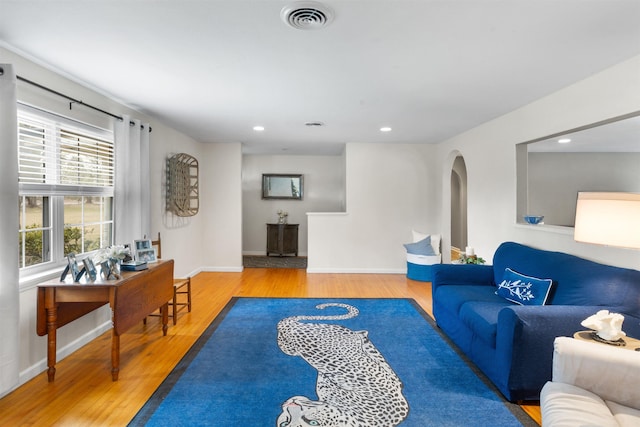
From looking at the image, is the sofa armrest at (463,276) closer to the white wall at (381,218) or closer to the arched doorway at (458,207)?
the white wall at (381,218)

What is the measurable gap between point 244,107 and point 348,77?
52.3 inches

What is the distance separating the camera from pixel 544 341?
1.98 metres

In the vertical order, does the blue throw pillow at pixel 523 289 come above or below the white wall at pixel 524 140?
below

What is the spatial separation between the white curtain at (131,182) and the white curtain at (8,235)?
3.67 feet

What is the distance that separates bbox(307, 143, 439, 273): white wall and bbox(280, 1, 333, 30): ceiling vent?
4010 mm

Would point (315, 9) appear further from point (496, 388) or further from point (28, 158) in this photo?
point (496, 388)

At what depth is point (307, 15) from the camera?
5.68 ft

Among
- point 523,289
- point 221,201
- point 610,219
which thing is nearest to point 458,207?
point 221,201

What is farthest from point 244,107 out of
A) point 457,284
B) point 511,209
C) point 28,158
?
point 511,209

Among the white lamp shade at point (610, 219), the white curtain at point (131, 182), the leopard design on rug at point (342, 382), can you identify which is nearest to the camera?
the white lamp shade at point (610, 219)

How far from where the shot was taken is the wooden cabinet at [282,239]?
7.36 meters

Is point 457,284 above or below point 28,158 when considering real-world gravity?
below

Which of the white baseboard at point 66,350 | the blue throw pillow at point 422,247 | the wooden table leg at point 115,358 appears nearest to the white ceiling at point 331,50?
the wooden table leg at point 115,358

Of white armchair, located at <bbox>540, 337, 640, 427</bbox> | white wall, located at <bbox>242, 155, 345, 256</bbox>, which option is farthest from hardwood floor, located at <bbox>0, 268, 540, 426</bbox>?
white wall, located at <bbox>242, 155, 345, 256</bbox>
